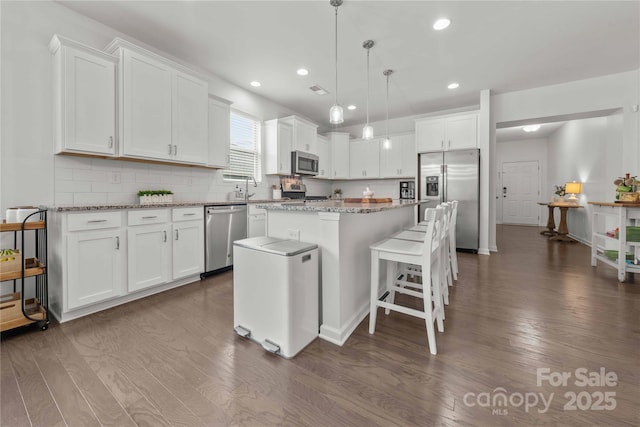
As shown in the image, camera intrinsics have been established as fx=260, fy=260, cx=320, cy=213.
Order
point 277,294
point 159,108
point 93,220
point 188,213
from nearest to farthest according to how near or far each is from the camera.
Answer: point 277,294 → point 93,220 → point 159,108 → point 188,213

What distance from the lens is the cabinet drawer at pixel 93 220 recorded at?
6.72 ft

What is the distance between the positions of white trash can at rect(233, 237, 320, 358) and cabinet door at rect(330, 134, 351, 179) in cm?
437

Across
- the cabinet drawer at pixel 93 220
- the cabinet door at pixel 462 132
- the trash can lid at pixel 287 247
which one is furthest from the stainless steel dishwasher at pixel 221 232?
the cabinet door at pixel 462 132

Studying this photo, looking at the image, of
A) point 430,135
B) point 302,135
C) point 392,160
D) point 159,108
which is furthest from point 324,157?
point 159,108

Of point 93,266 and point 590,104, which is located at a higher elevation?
point 590,104

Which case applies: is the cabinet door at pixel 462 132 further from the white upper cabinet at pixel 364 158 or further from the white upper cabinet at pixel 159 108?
the white upper cabinet at pixel 159 108

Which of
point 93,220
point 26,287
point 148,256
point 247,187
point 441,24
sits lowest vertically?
point 26,287

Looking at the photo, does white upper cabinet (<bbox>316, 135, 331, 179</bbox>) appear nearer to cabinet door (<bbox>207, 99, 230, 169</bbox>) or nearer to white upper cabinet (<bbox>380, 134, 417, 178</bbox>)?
white upper cabinet (<bbox>380, 134, 417, 178</bbox>)

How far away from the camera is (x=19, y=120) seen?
7.24ft

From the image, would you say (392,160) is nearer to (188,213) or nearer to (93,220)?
(188,213)

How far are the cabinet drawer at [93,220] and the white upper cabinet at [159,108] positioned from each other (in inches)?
26.7

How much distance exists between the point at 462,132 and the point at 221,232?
4.38 m

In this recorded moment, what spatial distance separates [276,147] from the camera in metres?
4.54

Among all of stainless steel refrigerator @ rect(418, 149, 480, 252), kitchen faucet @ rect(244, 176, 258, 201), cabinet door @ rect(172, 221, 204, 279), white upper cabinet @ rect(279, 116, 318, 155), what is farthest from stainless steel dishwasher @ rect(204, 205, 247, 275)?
stainless steel refrigerator @ rect(418, 149, 480, 252)
